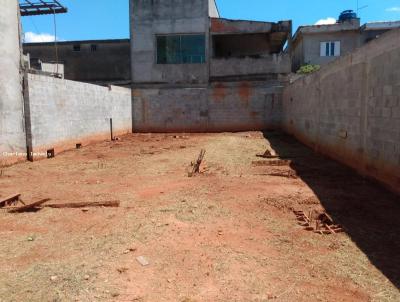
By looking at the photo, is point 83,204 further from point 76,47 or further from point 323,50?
point 323,50

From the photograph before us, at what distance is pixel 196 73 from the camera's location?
21766mm

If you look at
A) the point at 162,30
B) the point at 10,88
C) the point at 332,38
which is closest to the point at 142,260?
the point at 10,88

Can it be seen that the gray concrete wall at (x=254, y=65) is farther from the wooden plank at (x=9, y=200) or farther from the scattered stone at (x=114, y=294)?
the scattered stone at (x=114, y=294)

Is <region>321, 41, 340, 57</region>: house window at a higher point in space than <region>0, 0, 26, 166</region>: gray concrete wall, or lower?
higher

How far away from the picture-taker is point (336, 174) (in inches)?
309

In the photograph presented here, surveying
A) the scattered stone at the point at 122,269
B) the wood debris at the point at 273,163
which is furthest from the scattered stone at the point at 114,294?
the wood debris at the point at 273,163

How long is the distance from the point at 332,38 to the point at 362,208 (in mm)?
27723

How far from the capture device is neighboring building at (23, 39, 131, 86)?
23.7 m

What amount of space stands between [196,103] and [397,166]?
16.6 metres

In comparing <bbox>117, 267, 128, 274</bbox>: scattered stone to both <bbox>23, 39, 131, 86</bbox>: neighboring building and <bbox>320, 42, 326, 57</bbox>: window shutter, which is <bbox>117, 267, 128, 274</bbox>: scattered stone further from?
<bbox>320, 42, 326, 57</bbox>: window shutter

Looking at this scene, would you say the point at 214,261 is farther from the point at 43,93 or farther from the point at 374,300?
the point at 43,93

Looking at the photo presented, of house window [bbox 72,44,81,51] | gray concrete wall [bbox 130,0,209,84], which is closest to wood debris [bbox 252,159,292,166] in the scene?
gray concrete wall [bbox 130,0,209,84]

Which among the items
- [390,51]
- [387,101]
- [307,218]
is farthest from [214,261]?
[390,51]

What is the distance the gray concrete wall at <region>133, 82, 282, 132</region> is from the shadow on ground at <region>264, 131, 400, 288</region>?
1248 cm
